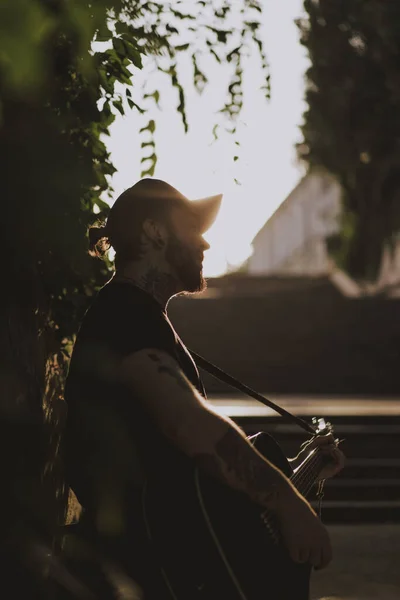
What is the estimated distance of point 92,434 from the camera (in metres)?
2.16

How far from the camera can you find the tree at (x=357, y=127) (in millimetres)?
32125

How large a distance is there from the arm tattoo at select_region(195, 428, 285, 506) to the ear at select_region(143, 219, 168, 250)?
0.51 metres

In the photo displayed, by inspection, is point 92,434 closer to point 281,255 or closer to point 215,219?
point 215,219

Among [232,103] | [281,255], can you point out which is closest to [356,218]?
[232,103]

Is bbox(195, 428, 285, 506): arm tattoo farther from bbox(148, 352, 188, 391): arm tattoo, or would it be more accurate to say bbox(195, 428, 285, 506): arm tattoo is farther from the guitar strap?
the guitar strap

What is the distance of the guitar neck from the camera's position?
2.61 metres

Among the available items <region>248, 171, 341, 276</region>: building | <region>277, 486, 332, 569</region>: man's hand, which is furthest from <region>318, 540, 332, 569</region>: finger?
<region>248, 171, 341, 276</region>: building

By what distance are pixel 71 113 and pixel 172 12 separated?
1010 millimetres

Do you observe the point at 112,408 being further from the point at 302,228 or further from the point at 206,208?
the point at 302,228

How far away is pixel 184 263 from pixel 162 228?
0.11 meters

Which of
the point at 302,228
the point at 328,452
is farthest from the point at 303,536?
the point at 302,228

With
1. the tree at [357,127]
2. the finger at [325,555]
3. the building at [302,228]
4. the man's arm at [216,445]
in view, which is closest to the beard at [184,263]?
the man's arm at [216,445]

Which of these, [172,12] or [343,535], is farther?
[343,535]

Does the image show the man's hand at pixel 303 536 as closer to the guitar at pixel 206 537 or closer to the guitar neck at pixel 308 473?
the guitar at pixel 206 537
